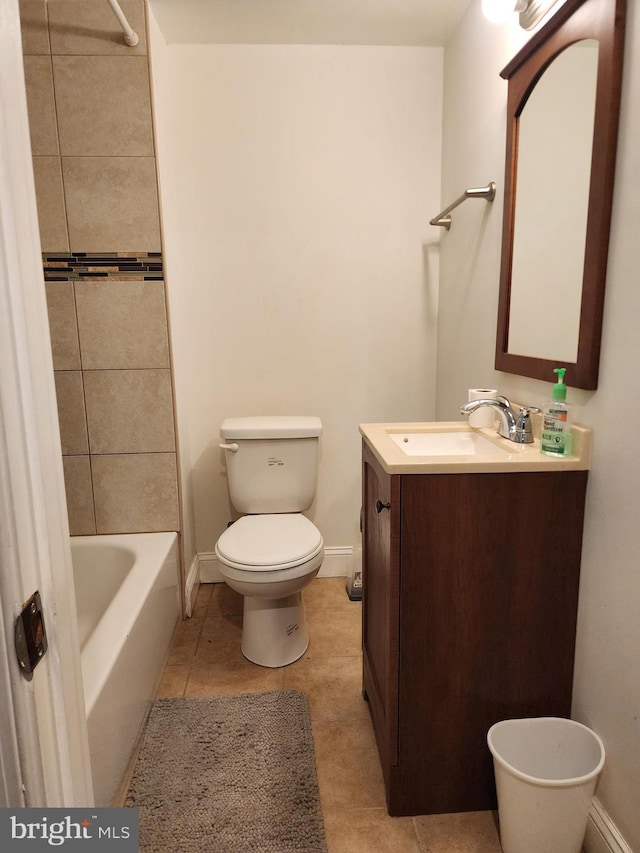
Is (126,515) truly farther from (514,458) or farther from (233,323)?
(514,458)

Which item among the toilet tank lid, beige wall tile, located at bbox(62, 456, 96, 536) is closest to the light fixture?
the toilet tank lid

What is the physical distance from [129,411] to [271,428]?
0.56m

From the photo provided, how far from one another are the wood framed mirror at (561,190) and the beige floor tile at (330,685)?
1.17m

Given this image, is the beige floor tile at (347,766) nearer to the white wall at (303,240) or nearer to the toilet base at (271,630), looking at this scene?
the toilet base at (271,630)

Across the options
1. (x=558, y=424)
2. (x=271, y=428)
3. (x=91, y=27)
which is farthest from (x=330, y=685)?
(x=91, y=27)

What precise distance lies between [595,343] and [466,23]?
4.91 ft

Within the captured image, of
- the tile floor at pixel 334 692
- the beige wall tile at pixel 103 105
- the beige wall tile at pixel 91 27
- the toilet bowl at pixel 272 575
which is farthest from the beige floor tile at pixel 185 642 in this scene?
the beige wall tile at pixel 91 27

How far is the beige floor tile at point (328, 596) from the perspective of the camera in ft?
7.41

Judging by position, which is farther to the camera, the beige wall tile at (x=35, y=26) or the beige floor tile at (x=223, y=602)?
the beige floor tile at (x=223, y=602)

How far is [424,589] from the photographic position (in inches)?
46.7

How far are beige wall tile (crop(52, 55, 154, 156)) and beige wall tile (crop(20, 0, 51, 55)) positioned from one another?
0.07 m

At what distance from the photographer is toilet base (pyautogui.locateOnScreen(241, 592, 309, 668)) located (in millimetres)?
1849

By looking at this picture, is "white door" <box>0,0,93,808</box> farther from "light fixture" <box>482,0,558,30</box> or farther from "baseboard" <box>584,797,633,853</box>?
"light fixture" <box>482,0,558,30</box>

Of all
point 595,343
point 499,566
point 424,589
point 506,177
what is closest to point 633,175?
point 595,343
